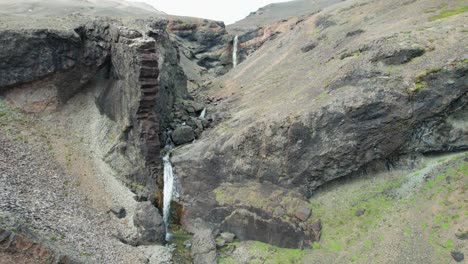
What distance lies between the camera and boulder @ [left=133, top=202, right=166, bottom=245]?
26109 mm

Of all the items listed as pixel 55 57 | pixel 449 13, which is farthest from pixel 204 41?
pixel 449 13

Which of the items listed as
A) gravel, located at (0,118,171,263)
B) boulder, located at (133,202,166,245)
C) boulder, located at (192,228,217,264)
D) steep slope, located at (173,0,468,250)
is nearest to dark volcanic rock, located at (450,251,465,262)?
steep slope, located at (173,0,468,250)

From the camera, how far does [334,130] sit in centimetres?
2580

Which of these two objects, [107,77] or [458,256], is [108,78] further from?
[458,256]

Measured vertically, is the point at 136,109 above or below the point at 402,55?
below

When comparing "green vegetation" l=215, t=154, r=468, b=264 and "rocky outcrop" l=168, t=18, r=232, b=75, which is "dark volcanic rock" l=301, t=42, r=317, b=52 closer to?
"green vegetation" l=215, t=154, r=468, b=264

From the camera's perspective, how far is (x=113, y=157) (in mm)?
32062

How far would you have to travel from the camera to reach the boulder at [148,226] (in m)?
26.1

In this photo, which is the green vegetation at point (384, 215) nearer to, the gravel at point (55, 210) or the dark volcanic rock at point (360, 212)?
the dark volcanic rock at point (360, 212)

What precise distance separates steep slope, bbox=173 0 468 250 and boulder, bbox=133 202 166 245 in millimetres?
3352

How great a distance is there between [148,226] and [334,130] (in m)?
15.3

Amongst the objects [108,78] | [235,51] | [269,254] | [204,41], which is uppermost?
[108,78]

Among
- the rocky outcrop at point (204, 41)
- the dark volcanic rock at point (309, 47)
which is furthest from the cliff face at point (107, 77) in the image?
the rocky outcrop at point (204, 41)

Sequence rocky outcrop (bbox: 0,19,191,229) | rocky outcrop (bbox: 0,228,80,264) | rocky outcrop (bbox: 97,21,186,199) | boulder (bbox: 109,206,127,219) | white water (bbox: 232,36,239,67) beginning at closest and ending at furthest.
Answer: rocky outcrop (bbox: 0,228,80,264) < boulder (bbox: 109,206,127,219) < rocky outcrop (bbox: 97,21,186,199) < rocky outcrop (bbox: 0,19,191,229) < white water (bbox: 232,36,239,67)
